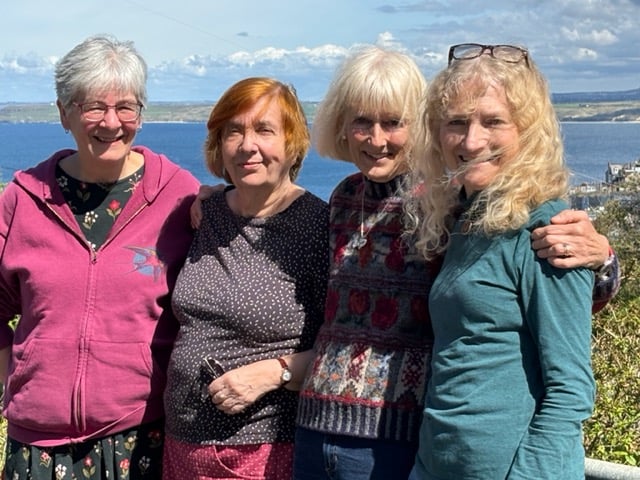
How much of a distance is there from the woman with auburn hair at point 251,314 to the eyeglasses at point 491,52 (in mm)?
784

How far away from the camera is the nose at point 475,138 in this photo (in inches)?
96.0

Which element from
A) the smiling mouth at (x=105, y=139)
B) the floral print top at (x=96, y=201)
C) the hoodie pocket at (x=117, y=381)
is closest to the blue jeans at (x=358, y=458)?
the hoodie pocket at (x=117, y=381)

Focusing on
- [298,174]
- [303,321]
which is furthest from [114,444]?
[298,174]

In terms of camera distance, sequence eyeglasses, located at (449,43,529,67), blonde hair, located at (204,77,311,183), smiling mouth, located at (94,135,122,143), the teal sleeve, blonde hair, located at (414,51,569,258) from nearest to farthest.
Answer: the teal sleeve → blonde hair, located at (414,51,569,258) → eyeglasses, located at (449,43,529,67) → blonde hair, located at (204,77,311,183) → smiling mouth, located at (94,135,122,143)

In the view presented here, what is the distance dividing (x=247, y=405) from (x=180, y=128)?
10493cm

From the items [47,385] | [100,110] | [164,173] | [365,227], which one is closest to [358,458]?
[365,227]

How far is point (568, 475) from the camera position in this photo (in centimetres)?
231

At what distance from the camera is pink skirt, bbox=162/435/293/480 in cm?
312

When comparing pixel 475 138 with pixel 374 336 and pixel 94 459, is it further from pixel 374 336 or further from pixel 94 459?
pixel 94 459

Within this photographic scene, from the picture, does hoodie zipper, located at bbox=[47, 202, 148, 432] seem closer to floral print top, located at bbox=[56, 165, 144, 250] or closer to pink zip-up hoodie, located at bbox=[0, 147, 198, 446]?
pink zip-up hoodie, located at bbox=[0, 147, 198, 446]

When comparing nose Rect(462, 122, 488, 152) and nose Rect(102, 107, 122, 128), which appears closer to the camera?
nose Rect(462, 122, 488, 152)

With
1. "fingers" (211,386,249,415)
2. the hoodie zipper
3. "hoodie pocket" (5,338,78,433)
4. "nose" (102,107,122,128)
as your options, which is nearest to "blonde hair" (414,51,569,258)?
"fingers" (211,386,249,415)

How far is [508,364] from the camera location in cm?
238

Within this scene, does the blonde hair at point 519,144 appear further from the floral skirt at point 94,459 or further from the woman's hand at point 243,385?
the floral skirt at point 94,459
